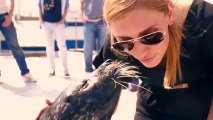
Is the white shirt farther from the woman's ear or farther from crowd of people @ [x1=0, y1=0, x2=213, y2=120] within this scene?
the woman's ear

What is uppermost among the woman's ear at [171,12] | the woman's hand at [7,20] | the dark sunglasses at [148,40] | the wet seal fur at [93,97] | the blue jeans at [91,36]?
the woman's ear at [171,12]

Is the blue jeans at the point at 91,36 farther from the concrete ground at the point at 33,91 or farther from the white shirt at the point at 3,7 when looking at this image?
the white shirt at the point at 3,7

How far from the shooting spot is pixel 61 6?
6957 mm

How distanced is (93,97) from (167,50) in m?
0.51

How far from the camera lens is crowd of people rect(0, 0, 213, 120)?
6.05 feet

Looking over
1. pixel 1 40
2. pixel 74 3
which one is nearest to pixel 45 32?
pixel 1 40

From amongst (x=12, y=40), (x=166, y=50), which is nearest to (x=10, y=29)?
(x=12, y=40)

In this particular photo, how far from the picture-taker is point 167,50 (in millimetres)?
2115

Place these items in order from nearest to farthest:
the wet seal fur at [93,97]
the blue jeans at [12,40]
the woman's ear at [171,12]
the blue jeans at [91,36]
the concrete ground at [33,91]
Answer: the wet seal fur at [93,97]
the woman's ear at [171,12]
the concrete ground at [33,91]
the blue jeans at [12,40]
the blue jeans at [91,36]

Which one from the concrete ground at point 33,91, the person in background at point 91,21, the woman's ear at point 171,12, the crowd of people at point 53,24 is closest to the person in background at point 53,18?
the crowd of people at point 53,24

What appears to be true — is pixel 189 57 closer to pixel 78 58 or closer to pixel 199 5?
pixel 199 5

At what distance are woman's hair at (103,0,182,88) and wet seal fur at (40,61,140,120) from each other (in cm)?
24

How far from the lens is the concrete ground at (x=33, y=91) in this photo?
5639 mm

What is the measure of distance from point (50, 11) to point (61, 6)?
0.65 feet
